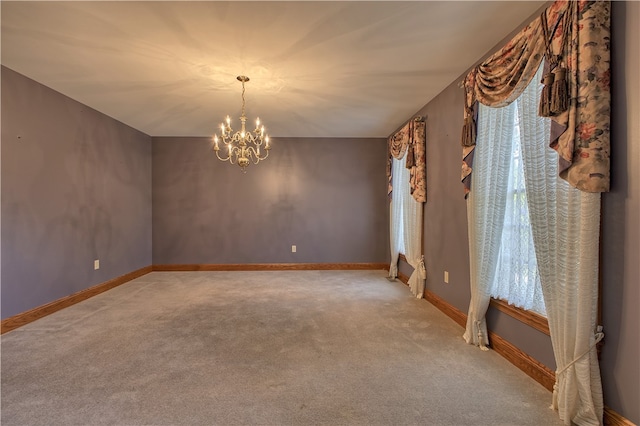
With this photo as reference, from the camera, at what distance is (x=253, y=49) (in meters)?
2.32

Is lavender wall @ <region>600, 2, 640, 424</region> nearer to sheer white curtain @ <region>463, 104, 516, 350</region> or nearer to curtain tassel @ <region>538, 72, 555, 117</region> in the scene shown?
curtain tassel @ <region>538, 72, 555, 117</region>

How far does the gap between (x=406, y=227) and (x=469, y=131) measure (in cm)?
194

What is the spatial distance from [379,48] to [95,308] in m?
4.01

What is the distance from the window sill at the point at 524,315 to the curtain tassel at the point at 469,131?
1.31 metres

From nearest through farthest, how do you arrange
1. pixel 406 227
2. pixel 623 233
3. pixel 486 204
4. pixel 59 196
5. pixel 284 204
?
pixel 623 233
pixel 486 204
pixel 59 196
pixel 406 227
pixel 284 204

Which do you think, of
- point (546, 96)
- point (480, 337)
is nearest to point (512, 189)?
point (546, 96)

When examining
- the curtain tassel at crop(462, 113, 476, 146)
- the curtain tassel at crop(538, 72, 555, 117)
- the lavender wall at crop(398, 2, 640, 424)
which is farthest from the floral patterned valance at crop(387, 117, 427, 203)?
the lavender wall at crop(398, 2, 640, 424)

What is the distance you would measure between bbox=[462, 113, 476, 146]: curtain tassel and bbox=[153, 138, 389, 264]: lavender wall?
2.94 meters

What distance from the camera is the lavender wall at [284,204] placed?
5.31 metres

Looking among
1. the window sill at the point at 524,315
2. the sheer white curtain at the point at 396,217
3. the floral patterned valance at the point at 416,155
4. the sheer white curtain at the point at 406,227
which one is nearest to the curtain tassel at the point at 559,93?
the window sill at the point at 524,315

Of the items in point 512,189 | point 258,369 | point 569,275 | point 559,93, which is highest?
point 559,93

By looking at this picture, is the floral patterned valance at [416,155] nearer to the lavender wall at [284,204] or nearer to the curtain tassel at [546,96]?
the lavender wall at [284,204]

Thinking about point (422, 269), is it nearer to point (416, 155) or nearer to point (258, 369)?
point (416, 155)

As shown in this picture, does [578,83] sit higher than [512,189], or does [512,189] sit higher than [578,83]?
[578,83]
